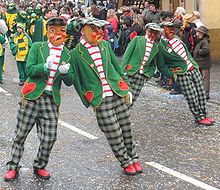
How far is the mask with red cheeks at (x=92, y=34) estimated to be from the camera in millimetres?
6195

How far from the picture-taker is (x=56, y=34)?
6.11m

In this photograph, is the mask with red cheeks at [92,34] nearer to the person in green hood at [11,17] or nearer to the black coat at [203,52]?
the black coat at [203,52]

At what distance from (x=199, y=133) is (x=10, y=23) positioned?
10542 millimetres

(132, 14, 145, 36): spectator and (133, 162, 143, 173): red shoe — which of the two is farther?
(132, 14, 145, 36): spectator

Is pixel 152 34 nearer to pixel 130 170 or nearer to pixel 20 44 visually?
pixel 130 170

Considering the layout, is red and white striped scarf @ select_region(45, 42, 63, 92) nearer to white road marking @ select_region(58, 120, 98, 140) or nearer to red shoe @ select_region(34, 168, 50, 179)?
red shoe @ select_region(34, 168, 50, 179)

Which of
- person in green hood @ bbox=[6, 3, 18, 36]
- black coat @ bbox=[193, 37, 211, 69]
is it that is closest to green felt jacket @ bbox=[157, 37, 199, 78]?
black coat @ bbox=[193, 37, 211, 69]

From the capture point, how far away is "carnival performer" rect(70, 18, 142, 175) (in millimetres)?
6207

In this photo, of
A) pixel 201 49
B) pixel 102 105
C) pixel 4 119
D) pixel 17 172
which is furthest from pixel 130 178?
A: pixel 201 49

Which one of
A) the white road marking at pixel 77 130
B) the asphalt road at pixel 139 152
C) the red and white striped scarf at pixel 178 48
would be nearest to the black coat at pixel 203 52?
the asphalt road at pixel 139 152

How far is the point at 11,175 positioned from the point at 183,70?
12.1 ft

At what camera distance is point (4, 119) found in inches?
367

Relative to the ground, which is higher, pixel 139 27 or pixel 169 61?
pixel 169 61

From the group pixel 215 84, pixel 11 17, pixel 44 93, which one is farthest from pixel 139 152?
pixel 11 17
